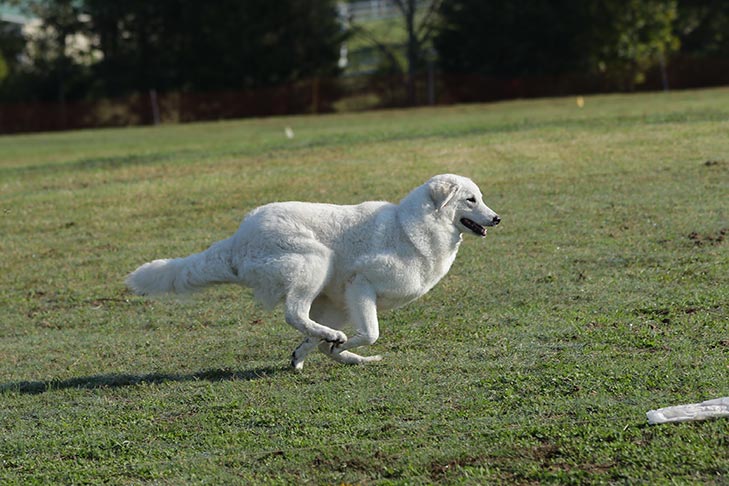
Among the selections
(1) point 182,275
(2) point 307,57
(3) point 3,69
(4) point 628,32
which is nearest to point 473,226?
(1) point 182,275

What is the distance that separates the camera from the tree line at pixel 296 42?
50000 mm

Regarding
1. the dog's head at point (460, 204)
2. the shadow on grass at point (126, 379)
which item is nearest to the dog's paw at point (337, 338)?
the shadow on grass at point (126, 379)

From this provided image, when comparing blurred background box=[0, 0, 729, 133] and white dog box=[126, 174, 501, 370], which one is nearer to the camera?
white dog box=[126, 174, 501, 370]

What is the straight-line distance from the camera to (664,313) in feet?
32.9

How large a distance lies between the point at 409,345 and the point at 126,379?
2464mm

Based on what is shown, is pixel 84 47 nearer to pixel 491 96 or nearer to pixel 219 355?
pixel 491 96

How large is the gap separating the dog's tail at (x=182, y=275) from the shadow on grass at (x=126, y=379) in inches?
30.0

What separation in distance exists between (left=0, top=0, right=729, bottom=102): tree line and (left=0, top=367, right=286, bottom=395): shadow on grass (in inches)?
1617

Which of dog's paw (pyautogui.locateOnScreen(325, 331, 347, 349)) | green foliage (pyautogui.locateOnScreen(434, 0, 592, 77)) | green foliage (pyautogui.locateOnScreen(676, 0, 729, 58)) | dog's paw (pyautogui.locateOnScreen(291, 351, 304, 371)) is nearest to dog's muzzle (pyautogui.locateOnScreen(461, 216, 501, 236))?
dog's paw (pyautogui.locateOnScreen(325, 331, 347, 349))

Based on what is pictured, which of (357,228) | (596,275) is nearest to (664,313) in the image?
(596,275)

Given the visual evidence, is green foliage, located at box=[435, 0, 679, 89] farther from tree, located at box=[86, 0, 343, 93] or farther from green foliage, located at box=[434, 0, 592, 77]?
tree, located at box=[86, 0, 343, 93]

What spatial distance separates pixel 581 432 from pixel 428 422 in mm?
1087

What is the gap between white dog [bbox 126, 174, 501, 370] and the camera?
881cm

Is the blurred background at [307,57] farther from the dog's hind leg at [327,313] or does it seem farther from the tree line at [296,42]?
the dog's hind leg at [327,313]
